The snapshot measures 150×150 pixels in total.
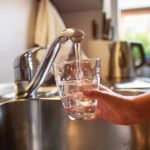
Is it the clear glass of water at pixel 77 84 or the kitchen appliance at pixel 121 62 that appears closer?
the clear glass of water at pixel 77 84

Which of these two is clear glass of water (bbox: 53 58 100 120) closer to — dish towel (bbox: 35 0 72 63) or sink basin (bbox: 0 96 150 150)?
sink basin (bbox: 0 96 150 150)

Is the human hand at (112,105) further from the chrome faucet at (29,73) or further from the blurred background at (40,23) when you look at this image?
the blurred background at (40,23)

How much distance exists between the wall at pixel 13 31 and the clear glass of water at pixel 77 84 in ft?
1.25

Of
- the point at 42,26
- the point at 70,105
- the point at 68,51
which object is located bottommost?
the point at 70,105

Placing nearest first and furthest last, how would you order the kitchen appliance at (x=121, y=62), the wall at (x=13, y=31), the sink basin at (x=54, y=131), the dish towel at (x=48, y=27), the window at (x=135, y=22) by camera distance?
the sink basin at (x=54, y=131) → the wall at (x=13, y=31) → the dish towel at (x=48, y=27) → the kitchen appliance at (x=121, y=62) → the window at (x=135, y=22)

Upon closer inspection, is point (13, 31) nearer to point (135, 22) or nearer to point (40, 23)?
point (40, 23)

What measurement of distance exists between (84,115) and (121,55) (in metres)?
1.17

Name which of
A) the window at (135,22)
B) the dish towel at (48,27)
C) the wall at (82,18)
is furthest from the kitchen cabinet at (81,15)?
the window at (135,22)

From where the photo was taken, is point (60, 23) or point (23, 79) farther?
point (60, 23)

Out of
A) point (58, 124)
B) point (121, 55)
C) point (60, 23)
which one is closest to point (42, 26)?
point (60, 23)

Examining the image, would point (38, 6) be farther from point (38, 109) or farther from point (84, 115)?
point (84, 115)

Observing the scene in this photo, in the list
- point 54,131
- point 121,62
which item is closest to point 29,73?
point 54,131

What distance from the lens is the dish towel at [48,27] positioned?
1166 mm

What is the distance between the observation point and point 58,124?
767 millimetres
